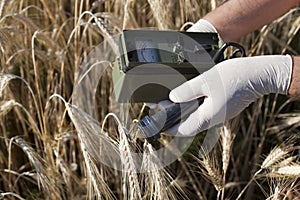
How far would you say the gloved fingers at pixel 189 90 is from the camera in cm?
131

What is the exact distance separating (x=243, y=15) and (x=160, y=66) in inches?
14.9

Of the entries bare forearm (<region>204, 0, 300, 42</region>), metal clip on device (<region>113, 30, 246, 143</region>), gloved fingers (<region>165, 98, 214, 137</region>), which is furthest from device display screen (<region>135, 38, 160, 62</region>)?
bare forearm (<region>204, 0, 300, 42</region>)

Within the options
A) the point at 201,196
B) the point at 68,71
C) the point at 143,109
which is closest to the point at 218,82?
the point at 143,109

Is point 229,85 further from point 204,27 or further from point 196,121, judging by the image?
point 204,27

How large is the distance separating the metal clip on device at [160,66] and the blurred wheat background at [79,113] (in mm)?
144

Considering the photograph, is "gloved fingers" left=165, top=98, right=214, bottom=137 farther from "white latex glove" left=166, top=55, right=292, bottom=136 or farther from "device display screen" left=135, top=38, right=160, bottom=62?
"device display screen" left=135, top=38, right=160, bottom=62

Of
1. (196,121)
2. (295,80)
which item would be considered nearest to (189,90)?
(196,121)

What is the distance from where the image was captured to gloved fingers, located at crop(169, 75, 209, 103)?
1.31 m

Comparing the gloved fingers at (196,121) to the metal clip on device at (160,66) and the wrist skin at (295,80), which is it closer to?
the metal clip on device at (160,66)

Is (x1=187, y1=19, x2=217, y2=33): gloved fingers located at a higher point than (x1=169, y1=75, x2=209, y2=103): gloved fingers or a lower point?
higher

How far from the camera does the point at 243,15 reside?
5.09ft

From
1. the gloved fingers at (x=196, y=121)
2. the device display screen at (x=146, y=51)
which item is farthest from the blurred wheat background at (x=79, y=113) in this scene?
the device display screen at (x=146, y=51)

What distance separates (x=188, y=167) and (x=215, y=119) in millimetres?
380

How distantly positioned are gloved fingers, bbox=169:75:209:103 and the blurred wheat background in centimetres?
15
